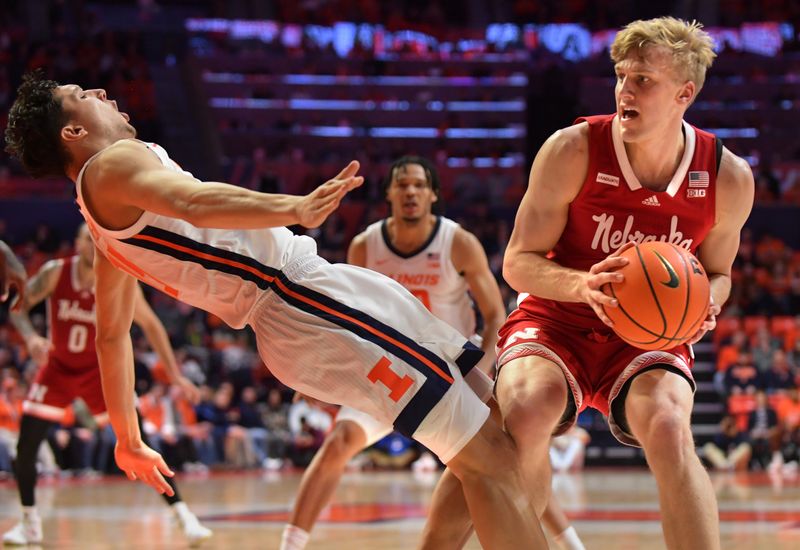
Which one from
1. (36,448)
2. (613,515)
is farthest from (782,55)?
A: (36,448)

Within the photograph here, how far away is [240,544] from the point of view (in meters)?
5.93

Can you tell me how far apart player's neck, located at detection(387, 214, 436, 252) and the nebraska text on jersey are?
2.33m

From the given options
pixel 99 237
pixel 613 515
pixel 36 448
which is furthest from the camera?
pixel 613 515

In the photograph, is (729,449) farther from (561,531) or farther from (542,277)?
(542,277)

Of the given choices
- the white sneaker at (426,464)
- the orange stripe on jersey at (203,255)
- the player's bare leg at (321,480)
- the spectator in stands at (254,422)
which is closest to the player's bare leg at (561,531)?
the player's bare leg at (321,480)

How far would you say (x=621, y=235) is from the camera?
12.0 ft

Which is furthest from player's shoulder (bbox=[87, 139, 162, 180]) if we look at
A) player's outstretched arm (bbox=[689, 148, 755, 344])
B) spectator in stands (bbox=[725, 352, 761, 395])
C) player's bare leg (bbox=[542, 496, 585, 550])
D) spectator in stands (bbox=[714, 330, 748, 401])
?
spectator in stands (bbox=[714, 330, 748, 401])

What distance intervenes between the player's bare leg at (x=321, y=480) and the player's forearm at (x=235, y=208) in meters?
2.28

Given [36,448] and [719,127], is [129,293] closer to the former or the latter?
[36,448]

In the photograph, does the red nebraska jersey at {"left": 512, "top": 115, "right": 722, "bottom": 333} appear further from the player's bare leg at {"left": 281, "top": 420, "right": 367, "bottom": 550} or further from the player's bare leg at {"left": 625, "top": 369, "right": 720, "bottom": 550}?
the player's bare leg at {"left": 281, "top": 420, "right": 367, "bottom": 550}

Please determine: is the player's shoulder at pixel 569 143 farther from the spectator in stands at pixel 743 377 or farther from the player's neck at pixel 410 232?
the spectator in stands at pixel 743 377

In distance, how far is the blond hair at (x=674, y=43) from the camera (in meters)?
3.52

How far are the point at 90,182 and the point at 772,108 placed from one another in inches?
807

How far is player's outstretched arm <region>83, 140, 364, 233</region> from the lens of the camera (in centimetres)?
266
